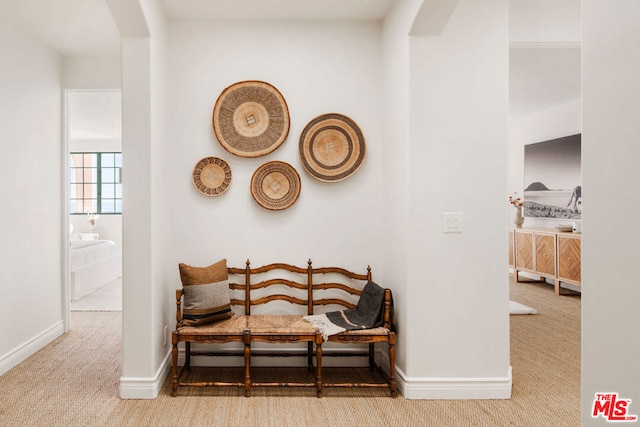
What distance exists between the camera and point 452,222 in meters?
2.70

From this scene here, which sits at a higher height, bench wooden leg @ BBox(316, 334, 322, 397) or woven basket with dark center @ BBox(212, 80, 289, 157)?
woven basket with dark center @ BBox(212, 80, 289, 157)

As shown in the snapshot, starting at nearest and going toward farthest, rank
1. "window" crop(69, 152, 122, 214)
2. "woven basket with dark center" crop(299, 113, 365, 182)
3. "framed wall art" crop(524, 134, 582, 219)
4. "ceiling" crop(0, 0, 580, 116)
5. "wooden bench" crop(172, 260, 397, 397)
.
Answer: "wooden bench" crop(172, 260, 397, 397) < "ceiling" crop(0, 0, 580, 116) < "woven basket with dark center" crop(299, 113, 365, 182) < "framed wall art" crop(524, 134, 582, 219) < "window" crop(69, 152, 122, 214)

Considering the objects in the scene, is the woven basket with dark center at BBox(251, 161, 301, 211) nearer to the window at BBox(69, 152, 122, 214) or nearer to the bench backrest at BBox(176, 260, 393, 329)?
the bench backrest at BBox(176, 260, 393, 329)

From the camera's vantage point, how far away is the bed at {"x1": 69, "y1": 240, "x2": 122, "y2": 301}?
18.3 ft

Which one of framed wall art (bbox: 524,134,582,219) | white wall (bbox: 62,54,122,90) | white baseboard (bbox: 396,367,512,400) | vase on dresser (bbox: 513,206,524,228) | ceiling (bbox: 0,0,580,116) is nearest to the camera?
white baseboard (bbox: 396,367,512,400)

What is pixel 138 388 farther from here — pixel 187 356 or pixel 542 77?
pixel 542 77

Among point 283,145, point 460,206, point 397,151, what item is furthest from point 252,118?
point 460,206

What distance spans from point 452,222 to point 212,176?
1.74m

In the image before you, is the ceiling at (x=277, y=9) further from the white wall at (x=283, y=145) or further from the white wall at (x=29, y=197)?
the white wall at (x=29, y=197)

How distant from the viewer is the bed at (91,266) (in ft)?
18.3

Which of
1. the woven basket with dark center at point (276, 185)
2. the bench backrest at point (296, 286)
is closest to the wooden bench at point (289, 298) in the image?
the bench backrest at point (296, 286)

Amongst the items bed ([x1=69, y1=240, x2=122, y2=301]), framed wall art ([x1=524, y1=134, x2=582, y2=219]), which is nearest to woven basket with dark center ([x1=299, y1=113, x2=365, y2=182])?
bed ([x1=69, y1=240, x2=122, y2=301])

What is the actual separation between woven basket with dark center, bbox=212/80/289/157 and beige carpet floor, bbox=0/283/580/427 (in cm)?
170

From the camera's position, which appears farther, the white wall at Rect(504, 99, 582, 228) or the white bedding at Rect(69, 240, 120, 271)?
the white wall at Rect(504, 99, 582, 228)
